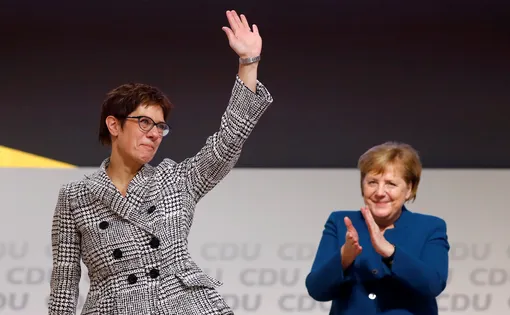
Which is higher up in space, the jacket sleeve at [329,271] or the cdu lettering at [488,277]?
the cdu lettering at [488,277]

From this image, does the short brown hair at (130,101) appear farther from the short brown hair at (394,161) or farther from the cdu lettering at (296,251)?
the cdu lettering at (296,251)

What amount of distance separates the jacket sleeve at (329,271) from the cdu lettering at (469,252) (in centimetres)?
228

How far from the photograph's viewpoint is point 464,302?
4879 mm

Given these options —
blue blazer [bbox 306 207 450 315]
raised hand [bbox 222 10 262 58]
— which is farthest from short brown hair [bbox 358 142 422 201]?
raised hand [bbox 222 10 262 58]

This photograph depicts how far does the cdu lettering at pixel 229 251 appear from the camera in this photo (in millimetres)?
4840

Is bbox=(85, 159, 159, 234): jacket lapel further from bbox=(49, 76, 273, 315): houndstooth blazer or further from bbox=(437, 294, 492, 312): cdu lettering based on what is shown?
bbox=(437, 294, 492, 312): cdu lettering

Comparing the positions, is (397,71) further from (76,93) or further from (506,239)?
(76,93)

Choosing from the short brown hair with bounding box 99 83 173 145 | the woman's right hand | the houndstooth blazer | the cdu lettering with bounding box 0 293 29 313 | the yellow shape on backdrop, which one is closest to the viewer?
the woman's right hand

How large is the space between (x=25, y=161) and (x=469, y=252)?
2.38m

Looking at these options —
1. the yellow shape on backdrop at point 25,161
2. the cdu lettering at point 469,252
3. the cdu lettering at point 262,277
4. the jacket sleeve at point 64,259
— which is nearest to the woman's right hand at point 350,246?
the jacket sleeve at point 64,259

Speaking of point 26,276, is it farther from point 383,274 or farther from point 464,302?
point 383,274

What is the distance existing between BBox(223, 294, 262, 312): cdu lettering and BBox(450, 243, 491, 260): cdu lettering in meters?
1.02

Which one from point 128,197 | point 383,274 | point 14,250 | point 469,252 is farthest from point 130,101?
point 469,252

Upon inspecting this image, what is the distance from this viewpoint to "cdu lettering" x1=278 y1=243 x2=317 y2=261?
15.9 feet
